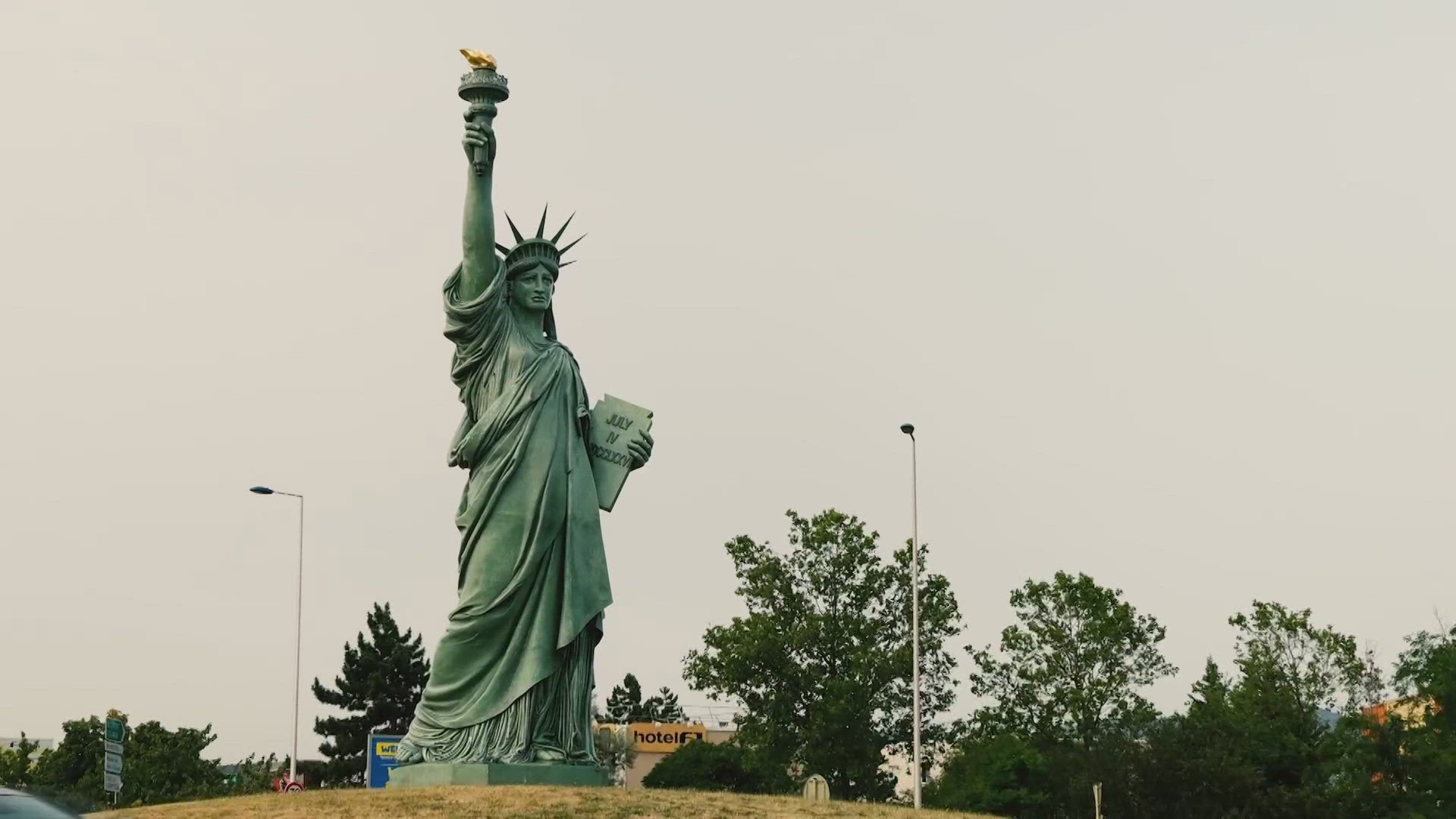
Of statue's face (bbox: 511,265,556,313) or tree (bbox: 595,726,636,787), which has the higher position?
statue's face (bbox: 511,265,556,313)

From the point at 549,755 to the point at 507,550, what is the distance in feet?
10.2

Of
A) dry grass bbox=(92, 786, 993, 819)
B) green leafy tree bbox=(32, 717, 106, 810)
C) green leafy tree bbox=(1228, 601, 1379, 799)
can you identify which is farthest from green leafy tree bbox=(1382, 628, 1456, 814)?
green leafy tree bbox=(32, 717, 106, 810)

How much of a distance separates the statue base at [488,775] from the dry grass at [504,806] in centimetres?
70

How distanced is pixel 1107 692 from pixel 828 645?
962 cm

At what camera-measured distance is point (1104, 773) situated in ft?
180

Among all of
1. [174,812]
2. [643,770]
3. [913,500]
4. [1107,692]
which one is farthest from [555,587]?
[643,770]

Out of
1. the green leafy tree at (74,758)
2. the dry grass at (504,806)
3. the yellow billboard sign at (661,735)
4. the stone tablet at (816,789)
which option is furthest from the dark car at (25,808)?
the yellow billboard sign at (661,735)

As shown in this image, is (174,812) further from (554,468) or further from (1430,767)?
(1430,767)

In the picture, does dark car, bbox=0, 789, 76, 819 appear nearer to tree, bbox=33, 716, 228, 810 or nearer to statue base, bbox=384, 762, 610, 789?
statue base, bbox=384, 762, 610, 789

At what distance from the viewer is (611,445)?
28875mm

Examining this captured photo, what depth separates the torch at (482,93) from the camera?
91.6 ft

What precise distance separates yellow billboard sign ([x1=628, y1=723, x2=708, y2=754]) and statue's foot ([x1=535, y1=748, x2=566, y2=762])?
6489cm

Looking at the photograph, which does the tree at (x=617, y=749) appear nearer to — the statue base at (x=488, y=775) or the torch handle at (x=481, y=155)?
the statue base at (x=488, y=775)

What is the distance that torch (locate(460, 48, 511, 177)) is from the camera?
1099 inches
